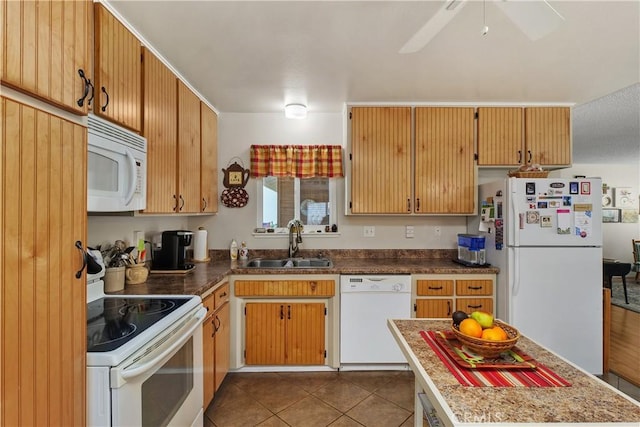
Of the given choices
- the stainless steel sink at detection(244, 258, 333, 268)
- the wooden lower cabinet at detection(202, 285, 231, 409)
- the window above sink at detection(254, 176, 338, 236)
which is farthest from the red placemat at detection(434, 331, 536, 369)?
the window above sink at detection(254, 176, 338, 236)

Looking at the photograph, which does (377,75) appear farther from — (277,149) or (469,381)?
(469,381)

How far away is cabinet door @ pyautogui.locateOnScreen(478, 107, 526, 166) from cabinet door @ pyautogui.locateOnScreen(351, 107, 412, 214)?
687 millimetres

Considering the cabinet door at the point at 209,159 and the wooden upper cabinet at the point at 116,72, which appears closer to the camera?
the wooden upper cabinet at the point at 116,72

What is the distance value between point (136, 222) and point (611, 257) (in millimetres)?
8714

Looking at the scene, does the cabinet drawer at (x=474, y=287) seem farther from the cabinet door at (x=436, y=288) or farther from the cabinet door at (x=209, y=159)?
the cabinet door at (x=209, y=159)

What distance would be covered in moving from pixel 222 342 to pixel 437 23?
233cm

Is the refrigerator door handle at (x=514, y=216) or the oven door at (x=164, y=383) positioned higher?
the refrigerator door handle at (x=514, y=216)

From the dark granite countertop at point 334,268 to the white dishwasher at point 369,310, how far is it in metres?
0.09

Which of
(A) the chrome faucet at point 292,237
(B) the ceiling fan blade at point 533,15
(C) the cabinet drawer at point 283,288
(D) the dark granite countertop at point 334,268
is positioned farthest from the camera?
(A) the chrome faucet at point 292,237

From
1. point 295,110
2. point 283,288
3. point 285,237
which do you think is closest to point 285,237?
point 285,237

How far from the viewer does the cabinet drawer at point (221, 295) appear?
219 centimetres

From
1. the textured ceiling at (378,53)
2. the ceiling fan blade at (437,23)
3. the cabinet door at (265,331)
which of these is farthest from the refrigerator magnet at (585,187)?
the cabinet door at (265,331)

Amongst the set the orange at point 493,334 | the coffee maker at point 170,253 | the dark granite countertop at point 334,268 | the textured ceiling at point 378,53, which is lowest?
the dark granite countertop at point 334,268

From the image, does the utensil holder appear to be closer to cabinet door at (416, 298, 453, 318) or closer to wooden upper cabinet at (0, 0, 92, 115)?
wooden upper cabinet at (0, 0, 92, 115)
